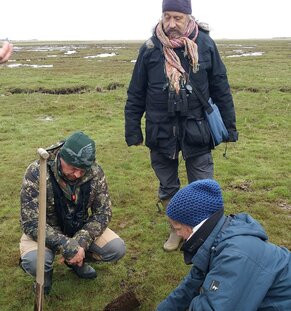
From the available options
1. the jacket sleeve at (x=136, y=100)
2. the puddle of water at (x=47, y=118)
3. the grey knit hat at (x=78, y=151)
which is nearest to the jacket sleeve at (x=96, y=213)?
the grey knit hat at (x=78, y=151)

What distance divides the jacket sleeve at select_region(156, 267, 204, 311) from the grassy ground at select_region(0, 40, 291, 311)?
3.35 ft

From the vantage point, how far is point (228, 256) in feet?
9.14

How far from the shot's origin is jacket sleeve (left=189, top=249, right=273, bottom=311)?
9.02ft

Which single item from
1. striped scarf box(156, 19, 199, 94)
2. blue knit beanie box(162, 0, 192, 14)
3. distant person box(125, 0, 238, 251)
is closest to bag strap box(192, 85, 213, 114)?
distant person box(125, 0, 238, 251)

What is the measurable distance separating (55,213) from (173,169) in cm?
166

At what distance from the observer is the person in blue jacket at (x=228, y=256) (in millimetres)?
2768

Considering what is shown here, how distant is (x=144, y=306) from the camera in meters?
4.73

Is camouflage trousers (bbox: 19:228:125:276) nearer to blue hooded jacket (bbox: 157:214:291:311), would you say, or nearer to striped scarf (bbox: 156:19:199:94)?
striped scarf (bbox: 156:19:199:94)

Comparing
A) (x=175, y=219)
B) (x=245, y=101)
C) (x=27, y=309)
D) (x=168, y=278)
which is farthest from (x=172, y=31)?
(x=245, y=101)

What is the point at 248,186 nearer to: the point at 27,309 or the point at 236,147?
the point at 236,147

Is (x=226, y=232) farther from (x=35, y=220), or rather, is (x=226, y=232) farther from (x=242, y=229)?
(x=35, y=220)

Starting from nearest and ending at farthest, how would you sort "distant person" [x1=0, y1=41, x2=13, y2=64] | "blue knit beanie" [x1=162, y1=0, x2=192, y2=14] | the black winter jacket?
"distant person" [x1=0, y1=41, x2=13, y2=64] → "blue knit beanie" [x1=162, y1=0, x2=192, y2=14] → the black winter jacket

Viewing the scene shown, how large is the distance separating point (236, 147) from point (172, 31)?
6.15 meters

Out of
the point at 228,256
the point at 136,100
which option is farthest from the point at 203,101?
the point at 228,256
